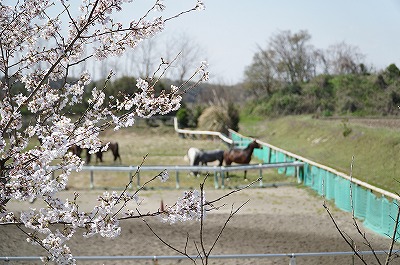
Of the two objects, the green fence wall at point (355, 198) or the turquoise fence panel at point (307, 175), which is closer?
the green fence wall at point (355, 198)

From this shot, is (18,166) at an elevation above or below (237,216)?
above

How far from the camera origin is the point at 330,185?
527 inches

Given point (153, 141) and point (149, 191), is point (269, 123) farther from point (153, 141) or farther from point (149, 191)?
point (149, 191)

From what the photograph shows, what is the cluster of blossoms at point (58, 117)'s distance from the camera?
3.63 meters

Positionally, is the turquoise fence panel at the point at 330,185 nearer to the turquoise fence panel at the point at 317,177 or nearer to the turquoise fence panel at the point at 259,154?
the turquoise fence panel at the point at 317,177

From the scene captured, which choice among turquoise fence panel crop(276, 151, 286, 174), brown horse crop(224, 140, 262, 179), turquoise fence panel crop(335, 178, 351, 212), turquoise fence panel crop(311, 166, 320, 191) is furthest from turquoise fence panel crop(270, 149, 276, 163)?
turquoise fence panel crop(335, 178, 351, 212)

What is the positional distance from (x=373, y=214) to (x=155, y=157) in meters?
12.9

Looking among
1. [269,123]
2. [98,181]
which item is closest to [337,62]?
[269,123]

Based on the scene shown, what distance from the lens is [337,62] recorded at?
3114cm

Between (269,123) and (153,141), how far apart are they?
21.8ft

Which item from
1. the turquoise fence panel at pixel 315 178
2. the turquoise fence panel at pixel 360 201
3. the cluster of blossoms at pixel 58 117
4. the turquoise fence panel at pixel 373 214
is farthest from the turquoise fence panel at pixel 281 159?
the cluster of blossoms at pixel 58 117

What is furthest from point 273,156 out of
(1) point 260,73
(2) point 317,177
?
(1) point 260,73

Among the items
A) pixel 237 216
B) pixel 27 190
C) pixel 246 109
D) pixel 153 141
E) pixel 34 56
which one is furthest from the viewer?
pixel 246 109

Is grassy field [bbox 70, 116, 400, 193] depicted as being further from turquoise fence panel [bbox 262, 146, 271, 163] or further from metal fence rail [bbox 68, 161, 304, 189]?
turquoise fence panel [bbox 262, 146, 271, 163]
